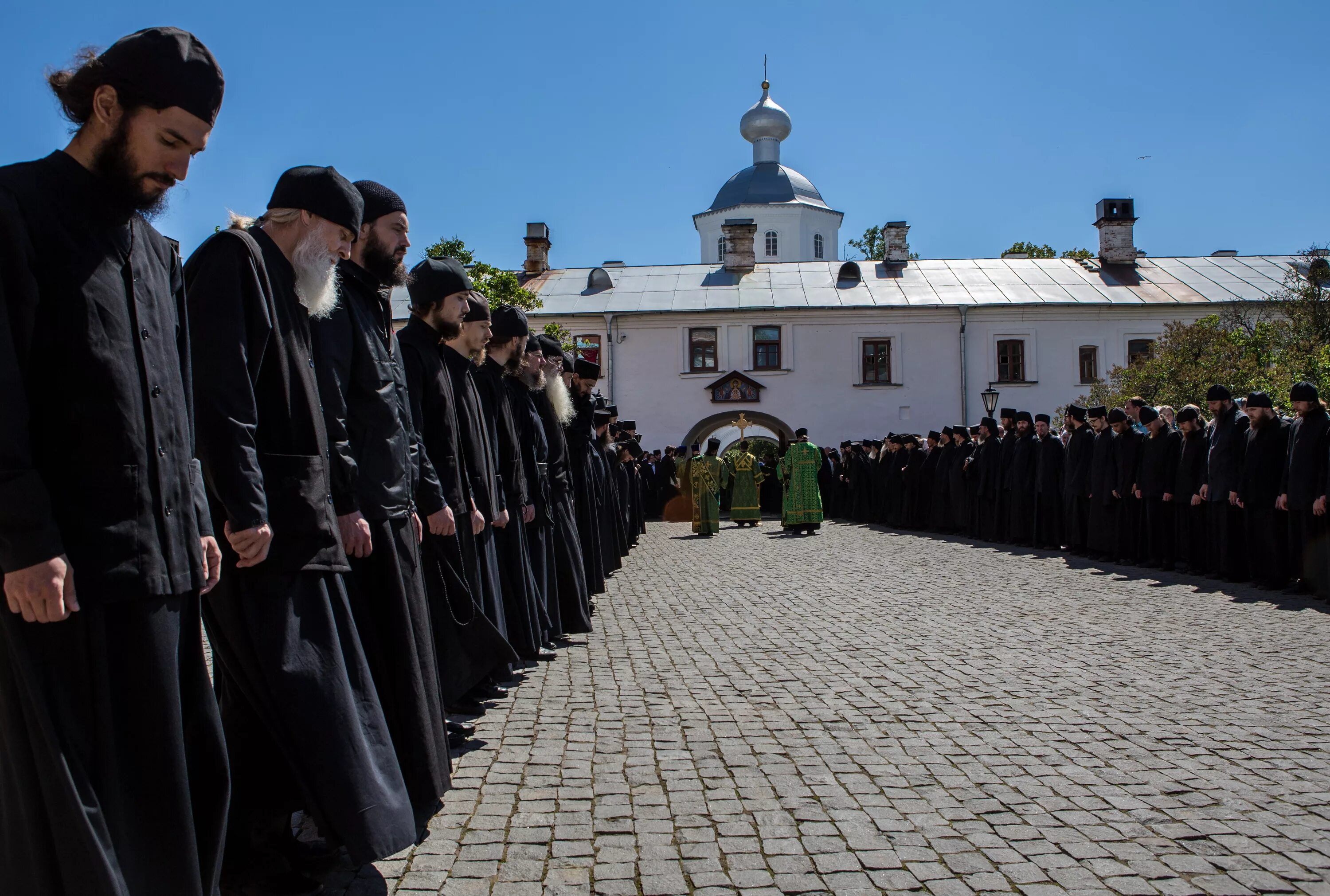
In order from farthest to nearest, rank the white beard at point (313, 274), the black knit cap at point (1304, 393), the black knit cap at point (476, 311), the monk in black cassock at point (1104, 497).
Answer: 1. the monk in black cassock at point (1104, 497)
2. the black knit cap at point (1304, 393)
3. the black knit cap at point (476, 311)
4. the white beard at point (313, 274)

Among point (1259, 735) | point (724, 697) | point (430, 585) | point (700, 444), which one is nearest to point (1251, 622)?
point (1259, 735)

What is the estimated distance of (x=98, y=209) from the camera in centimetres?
241

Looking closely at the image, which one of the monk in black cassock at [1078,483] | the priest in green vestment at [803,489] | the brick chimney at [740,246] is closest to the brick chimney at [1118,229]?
the brick chimney at [740,246]

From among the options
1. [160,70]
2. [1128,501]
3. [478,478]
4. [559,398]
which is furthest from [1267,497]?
[160,70]

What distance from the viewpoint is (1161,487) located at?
13.4m

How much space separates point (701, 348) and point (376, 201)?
3474 cm

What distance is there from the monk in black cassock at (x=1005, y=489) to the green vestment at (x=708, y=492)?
5.33m

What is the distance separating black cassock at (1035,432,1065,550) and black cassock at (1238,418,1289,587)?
520 centimetres

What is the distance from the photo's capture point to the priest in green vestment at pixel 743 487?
24391 mm

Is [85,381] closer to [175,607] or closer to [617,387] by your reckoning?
[175,607]

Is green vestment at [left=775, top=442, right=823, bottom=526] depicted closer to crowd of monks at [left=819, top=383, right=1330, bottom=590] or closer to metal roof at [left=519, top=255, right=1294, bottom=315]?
crowd of monks at [left=819, top=383, right=1330, bottom=590]

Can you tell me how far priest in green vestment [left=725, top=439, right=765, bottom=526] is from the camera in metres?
24.4

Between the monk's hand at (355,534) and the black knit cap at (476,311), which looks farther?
the black knit cap at (476,311)

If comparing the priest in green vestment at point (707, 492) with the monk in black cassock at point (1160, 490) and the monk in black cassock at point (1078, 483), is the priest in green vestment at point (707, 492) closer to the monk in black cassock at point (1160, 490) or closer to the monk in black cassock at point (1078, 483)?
the monk in black cassock at point (1078, 483)
